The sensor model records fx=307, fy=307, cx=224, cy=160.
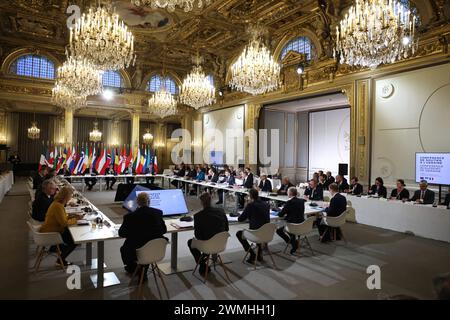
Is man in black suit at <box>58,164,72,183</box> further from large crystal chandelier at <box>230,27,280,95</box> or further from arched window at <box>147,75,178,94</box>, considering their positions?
large crystal chandelier at <box>230,27,280,95</box>

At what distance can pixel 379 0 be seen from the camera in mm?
5492

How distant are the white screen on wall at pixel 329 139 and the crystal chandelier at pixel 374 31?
8.17 meters

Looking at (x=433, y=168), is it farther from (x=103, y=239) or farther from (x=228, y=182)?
(x=103, y=239)

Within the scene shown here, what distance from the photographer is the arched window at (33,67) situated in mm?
14961

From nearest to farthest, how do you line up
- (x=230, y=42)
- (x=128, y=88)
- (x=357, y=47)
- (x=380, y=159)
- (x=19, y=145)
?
(x=357, y=47) < (x=380, y=159) < (x=230, y=42) < (x=128, y=88) < (x=19, y=145)

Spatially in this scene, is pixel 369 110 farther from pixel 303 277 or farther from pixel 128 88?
pixel 128 88

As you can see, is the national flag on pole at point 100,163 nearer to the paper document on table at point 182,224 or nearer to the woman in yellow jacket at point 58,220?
the woman in yellow jacket at point 58,220

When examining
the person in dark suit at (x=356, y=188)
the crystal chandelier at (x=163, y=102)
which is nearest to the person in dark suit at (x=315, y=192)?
the person in dark suit at (x=356, y=188)

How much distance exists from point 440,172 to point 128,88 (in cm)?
1530

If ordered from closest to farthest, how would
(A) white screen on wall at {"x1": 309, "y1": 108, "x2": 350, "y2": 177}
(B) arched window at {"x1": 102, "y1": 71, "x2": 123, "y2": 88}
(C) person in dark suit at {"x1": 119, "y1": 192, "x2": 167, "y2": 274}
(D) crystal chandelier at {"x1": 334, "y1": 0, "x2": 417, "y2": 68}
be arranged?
(C) person in dark suit at {"x1": 119, "y1": 192, "x2": 167, "y2": 274} < (D) crystal chandelier at {"x1": 334, "y1": 0, "x2": 417, "y2": 68} < (A) white screen on wall at {"x1": 309, "y1": 108, "x2": 350, "y2": 177} < (B) arched window at {"x1": 102, "y1": 71, "x2": 123, "y2": 88}

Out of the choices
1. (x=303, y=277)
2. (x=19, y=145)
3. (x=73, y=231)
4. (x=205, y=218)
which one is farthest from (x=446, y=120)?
(x=19, y=145)

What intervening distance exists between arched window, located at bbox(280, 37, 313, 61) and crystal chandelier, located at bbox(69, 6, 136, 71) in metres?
7.49

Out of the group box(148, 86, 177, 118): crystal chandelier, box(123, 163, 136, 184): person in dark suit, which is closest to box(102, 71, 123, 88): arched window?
box(123, 163, 136, 184): person in dark suit

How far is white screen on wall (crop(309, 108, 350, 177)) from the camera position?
14102 mm
